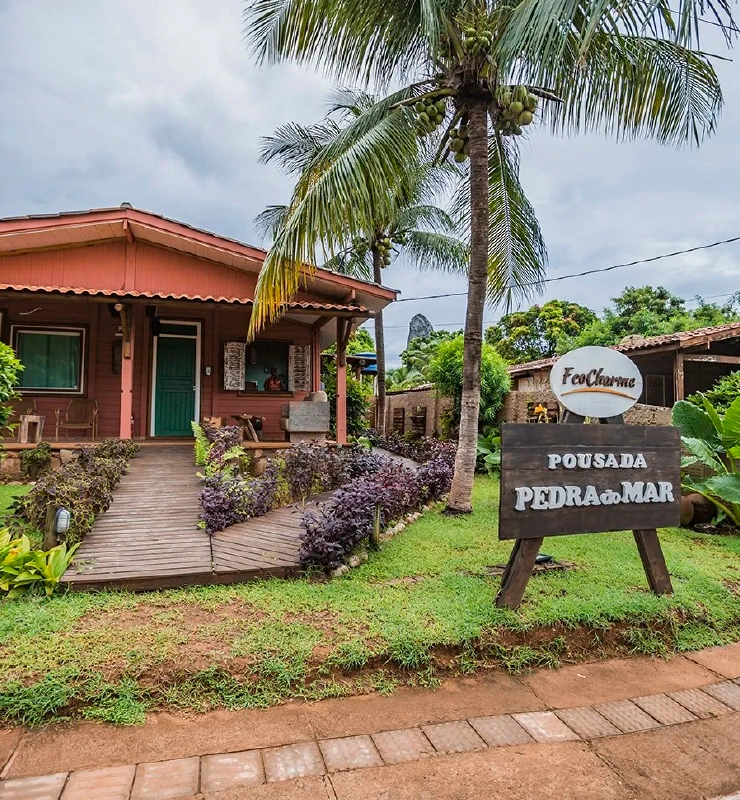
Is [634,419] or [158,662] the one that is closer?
[158,662]

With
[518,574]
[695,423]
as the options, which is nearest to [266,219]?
[695,423]

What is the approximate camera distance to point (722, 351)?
532 inches

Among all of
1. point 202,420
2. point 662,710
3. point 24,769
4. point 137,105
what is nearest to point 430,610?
point 662,710

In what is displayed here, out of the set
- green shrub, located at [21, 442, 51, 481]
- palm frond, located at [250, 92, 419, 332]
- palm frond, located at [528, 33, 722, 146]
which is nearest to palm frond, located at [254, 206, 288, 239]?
palm frond, located at [250, 92, 419, 332]

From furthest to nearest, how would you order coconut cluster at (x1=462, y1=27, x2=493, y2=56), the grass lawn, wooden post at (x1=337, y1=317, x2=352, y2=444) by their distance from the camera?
wooden post at (x1=337, y1=317, x2=352, y2=444)
coconut cluster at (x1=462, y1=27, x2=493, y2=56)
the grass lawn

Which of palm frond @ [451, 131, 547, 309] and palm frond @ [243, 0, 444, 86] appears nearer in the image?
palm frond @ [243, 0, 444, 86]

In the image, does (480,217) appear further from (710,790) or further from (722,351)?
(722,351)

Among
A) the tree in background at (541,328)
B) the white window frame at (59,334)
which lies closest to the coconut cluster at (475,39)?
the white window frame at (59,334)

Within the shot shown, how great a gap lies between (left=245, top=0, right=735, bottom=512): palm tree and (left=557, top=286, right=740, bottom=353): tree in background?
14.3 meters

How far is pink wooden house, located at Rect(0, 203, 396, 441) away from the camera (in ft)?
30.9

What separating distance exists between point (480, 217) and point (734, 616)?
5136 mm

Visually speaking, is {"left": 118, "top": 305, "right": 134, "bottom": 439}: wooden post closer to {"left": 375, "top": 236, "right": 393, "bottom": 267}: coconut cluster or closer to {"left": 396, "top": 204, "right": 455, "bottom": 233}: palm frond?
{"left": 375, "top": 236, "right": 393, "bottom": 267}: coconut cluster

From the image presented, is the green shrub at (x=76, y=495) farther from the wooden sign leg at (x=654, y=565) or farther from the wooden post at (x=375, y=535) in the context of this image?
the wooden sign leg at (x=654, y=565)

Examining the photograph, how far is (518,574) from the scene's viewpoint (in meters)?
3.95
